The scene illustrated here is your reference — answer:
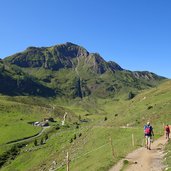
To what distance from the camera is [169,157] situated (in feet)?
108

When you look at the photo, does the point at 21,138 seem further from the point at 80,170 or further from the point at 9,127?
the point at 80,170

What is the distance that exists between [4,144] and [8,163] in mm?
24994

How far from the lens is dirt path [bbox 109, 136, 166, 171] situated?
30773 mm

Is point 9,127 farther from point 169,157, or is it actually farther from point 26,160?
point 169,157

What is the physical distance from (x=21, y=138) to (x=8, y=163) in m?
33.7

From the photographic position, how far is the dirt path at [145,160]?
30773 millimetres

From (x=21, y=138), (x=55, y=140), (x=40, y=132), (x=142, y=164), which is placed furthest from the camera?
(x=40, y=132)

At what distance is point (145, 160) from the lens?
3400 cm

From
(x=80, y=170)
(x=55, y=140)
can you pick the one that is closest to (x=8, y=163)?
(x=55, y=140)

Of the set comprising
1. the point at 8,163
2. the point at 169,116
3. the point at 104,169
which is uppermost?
the point at 169,116

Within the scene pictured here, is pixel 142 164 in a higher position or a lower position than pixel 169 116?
lower

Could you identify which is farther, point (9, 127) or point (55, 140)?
point (9, 127)

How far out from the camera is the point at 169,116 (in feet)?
242

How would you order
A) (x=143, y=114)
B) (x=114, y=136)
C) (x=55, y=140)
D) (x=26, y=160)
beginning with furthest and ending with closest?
(x=55, y=140) → (x=26, y=160) → (x=143, y=114) → (x=114, y=136)
